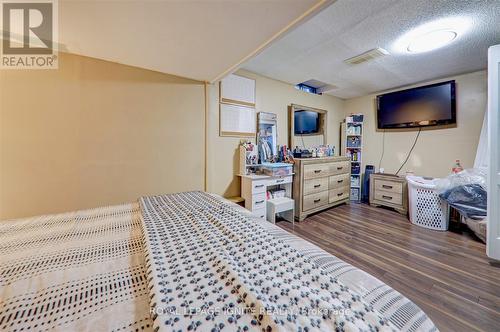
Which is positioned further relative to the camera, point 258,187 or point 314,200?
point 314,200

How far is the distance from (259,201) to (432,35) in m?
2.63

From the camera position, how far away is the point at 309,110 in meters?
3.61

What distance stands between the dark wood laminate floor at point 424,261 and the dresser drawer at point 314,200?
211 mm

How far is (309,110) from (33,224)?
379 centimetres

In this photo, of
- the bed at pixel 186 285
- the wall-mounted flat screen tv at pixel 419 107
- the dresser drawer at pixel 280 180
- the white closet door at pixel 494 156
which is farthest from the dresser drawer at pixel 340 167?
the bed at pixel 186 285

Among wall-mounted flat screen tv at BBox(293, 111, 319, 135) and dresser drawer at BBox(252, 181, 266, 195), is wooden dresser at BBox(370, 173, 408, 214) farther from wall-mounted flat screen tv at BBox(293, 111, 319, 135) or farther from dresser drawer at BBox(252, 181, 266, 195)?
dresser drawer at BBox(252, 181, 266, 195)

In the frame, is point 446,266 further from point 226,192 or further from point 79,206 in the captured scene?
point 79,206

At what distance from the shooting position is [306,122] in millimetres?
3578

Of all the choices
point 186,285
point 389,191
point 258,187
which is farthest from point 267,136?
point 186,285

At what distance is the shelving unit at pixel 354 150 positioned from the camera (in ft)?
13.3

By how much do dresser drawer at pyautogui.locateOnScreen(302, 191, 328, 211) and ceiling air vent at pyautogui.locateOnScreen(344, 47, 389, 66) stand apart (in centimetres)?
200

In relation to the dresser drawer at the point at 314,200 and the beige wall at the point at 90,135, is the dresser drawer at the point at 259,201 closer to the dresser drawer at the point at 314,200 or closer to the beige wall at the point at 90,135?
the dresser drawer at the point at 314,200

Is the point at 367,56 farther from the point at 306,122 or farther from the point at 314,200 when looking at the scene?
the point at 314,200

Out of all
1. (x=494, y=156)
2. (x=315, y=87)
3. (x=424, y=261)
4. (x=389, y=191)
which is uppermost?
(x=315, y=87)
